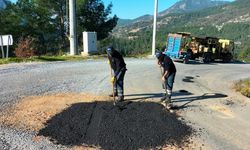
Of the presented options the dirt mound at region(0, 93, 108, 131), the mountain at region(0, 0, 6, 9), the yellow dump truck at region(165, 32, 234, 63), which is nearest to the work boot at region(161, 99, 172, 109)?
the dirt mound at region(0, 93, 108, 131)

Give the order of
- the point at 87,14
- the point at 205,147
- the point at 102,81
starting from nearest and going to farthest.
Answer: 1. the point at 205,147
2. the point at 102,81
3. the point at 87,14

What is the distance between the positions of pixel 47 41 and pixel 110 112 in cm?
Answer: 3924

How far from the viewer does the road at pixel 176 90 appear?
31.2ft

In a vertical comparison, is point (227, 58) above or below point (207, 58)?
below

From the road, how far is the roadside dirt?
0.53m

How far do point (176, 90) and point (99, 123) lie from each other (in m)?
5.85

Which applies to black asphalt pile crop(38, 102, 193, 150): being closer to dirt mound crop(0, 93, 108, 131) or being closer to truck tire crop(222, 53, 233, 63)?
dirt mound crop(0, 93, 108, 131)

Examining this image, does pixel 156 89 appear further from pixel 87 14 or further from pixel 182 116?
pixel 87 14

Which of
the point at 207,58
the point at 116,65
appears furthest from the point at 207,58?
the point at 116,65

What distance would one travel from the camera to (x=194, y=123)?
10.1m

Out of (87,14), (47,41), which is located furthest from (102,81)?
(47,41)

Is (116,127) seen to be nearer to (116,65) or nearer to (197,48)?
(116,65)

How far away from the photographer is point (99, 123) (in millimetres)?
9328

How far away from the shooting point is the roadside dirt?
812cm
